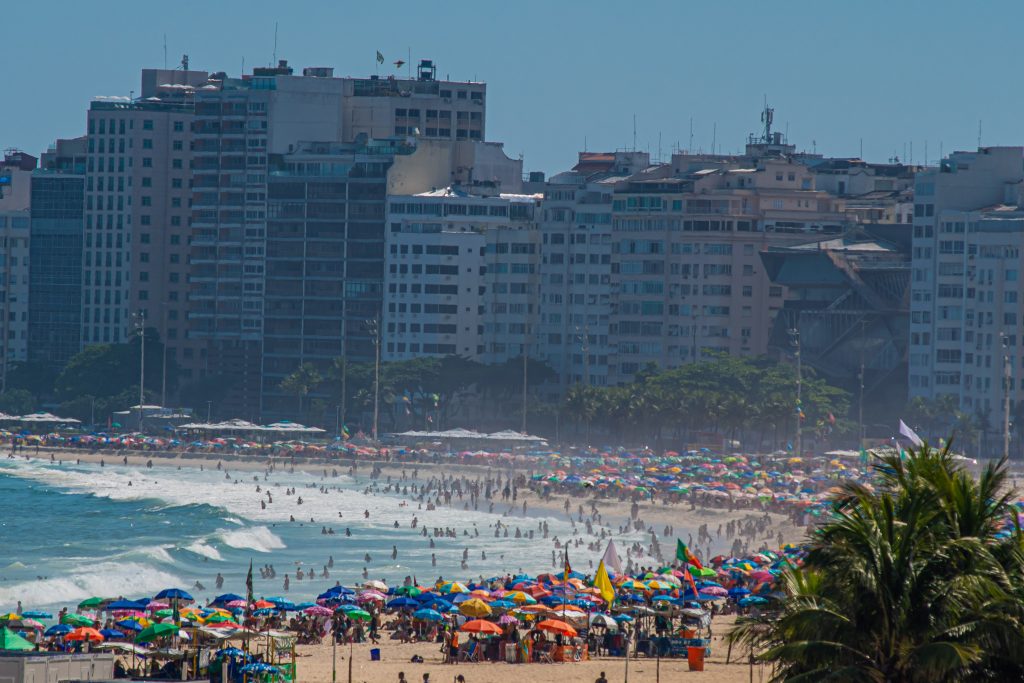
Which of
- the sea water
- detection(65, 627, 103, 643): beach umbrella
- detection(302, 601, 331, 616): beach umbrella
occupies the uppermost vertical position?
detection(65, 627, 103, 643): beach umbrella

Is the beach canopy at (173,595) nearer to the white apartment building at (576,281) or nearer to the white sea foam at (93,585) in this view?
the white sea foam at (93,585)

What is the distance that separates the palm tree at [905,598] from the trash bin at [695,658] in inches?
899

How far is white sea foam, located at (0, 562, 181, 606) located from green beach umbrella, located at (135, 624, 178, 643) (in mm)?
22588

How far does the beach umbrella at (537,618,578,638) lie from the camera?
168 feet

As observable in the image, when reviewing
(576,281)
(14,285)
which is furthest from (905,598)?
(14,285)

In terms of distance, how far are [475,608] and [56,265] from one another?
140m

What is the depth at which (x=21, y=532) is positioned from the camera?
101 meters

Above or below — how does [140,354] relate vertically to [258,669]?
above

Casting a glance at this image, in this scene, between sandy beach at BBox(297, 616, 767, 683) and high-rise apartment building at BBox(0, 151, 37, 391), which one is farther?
high-rise apartment building at BBox(0, 151, 37, 391)

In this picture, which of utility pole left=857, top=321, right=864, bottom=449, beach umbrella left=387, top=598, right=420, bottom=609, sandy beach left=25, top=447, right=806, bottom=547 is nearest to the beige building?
utility pole left=857, top=321, right=864, bottom=449

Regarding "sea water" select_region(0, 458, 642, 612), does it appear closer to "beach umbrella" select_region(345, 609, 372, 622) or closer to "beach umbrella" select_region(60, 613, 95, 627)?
"beach umbrella" select_region(345, 609, 372, 622)

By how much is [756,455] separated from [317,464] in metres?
29.4

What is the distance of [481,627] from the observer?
5231 centimetres

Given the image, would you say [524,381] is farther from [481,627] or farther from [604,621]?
[481,627]
